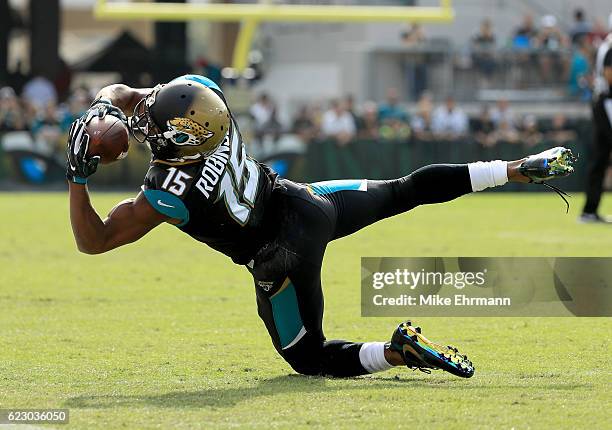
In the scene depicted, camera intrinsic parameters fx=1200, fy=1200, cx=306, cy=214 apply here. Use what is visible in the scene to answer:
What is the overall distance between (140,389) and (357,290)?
3.78 m

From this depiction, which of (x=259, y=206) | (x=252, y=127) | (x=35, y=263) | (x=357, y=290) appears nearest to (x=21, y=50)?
(x=252, y=127)

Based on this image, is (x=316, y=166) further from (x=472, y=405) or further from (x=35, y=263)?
(x=472, y=405)

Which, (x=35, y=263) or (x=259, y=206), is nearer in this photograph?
(x=259, y=206)

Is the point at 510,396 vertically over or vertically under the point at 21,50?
over

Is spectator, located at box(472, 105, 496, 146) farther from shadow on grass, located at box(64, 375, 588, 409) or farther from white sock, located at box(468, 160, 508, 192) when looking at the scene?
shadow on grass, located at box(64, 375, 588, 409)

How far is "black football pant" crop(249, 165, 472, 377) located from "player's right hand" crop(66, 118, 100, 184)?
0.99 metres

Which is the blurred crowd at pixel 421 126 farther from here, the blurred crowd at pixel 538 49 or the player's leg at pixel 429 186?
the player's leg at pixel 429 186

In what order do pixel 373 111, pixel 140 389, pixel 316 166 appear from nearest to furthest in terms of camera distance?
pixel 140 389 → pixel 316 166 → pixel 373 111

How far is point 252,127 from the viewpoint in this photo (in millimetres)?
20859

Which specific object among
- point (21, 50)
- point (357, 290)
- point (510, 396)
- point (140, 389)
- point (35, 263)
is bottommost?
point (21, 50)

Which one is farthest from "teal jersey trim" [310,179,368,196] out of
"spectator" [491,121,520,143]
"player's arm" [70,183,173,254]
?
"spectator" [491,121,520,143]

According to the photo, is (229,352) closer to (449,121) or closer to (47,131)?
(47,131)

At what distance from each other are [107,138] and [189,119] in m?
0.40

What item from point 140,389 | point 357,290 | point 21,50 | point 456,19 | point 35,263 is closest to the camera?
point 140,389
